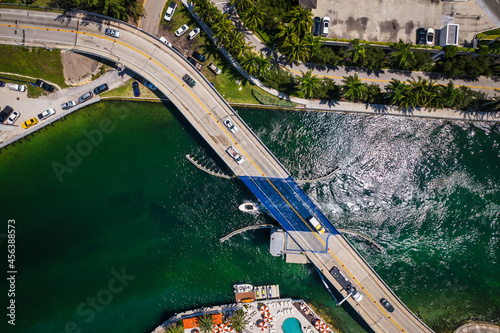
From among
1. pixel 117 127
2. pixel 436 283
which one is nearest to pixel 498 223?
pixel 436 283

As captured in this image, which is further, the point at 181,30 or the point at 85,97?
the point at 85,97

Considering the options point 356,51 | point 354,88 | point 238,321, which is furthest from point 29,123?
point 356,51

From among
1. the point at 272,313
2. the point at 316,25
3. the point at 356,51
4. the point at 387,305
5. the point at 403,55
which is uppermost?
the point at 316,25

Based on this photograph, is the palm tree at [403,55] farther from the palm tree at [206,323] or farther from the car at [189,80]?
the palm tree at [206,323]

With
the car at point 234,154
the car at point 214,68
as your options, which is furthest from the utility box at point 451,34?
the car at point 234,154

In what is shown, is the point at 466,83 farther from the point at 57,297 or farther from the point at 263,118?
the point at 57,297

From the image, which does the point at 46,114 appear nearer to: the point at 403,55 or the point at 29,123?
the point at 29,123

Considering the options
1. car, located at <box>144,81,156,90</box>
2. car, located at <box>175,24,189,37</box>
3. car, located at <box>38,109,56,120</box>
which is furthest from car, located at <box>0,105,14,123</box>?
car, located at <box>175,24,189,37</box>
